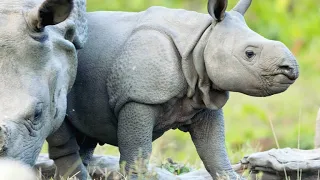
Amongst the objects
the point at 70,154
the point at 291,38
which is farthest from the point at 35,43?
the point at 291,38

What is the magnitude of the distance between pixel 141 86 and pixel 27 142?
2.45 feet

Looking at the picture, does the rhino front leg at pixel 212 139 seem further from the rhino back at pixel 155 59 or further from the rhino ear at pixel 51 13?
the rhino ear at pixel 51 13

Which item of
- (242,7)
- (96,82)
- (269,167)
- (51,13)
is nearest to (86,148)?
(96,82)

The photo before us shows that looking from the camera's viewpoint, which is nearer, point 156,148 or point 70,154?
point 70,154

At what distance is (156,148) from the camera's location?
734 centimetres

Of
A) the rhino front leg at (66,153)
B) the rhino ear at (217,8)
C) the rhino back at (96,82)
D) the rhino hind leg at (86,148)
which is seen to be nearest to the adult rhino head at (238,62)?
the rhino ear at (217,8)

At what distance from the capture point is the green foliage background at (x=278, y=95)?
9.64 m

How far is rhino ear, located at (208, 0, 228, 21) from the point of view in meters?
5.13

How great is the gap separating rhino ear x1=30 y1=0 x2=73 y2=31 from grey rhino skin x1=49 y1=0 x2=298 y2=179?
1.79ft

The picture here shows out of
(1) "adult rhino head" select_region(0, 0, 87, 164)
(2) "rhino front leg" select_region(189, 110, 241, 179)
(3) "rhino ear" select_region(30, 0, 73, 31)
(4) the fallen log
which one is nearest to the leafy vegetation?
(4) the fallen log

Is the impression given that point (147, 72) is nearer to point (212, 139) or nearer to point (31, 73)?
point (212, 139)

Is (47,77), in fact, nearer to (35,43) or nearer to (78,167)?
(35,43)

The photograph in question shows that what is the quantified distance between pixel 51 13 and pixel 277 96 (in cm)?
606

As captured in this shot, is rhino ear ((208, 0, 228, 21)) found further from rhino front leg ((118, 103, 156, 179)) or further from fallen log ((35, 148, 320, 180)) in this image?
fallen log ((35, 148, 320, 180))
